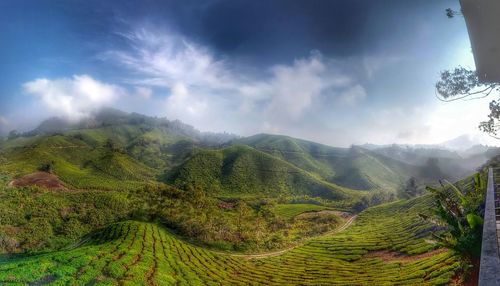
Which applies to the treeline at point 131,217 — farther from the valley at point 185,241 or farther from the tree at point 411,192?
the tree at point 411,192

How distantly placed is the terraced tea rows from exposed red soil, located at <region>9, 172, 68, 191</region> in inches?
2848

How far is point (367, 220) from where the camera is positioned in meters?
125

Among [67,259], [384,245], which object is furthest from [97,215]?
[384,245]

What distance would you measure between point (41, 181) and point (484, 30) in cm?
14998

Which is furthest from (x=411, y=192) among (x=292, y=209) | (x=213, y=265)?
(x=213, y=265)

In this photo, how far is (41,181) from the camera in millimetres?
123875

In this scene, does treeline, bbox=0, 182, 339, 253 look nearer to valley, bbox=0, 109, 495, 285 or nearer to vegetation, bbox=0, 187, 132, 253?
vegetation, bbox=0, 187, 132, 253

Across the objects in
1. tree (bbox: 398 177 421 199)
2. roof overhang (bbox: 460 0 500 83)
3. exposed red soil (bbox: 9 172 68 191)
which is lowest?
tree (bbox: 398 177 421 199)

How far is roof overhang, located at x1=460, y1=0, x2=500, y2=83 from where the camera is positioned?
40.8 ft

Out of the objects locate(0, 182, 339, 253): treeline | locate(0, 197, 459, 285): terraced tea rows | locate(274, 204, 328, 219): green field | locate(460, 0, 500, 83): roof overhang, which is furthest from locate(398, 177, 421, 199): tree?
locate(460, 0, 500, 83): roof overhang

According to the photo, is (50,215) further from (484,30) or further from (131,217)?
(484,30)

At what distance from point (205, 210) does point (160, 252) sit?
153ft

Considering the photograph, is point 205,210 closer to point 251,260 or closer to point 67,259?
point 251,260

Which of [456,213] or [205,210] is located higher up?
[456,213]
